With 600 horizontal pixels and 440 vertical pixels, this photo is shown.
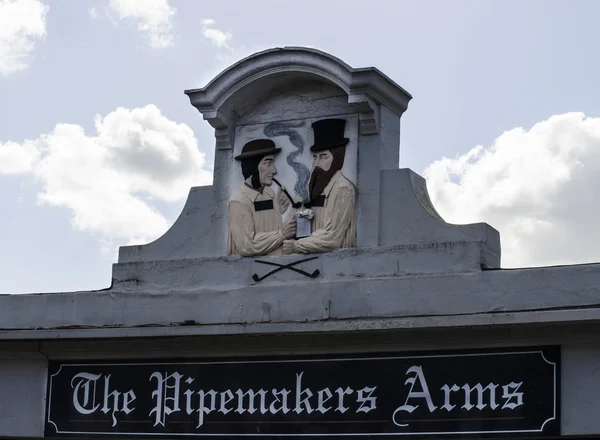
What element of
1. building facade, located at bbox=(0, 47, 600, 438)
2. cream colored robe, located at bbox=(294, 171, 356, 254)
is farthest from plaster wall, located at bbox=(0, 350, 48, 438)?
cream colored robe, located at bbox=(294, 171, 356, 254)

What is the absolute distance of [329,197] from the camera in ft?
48.7

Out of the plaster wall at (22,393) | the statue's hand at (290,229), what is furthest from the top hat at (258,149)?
the plaster wall at (22,393)

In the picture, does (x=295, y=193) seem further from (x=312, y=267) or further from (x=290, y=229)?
(x=312, y=267)

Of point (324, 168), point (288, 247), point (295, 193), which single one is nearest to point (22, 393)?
point (288, 247)

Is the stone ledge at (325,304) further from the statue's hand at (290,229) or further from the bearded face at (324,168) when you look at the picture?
the bearded face at (324,168)

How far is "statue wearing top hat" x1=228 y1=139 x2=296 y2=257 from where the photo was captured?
1505cm

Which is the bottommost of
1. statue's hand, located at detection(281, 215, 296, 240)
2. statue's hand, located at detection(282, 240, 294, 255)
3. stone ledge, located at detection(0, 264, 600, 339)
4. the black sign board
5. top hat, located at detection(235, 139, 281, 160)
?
the black sign board

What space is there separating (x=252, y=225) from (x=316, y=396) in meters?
2.15

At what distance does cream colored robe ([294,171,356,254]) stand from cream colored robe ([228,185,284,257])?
352 millimetres

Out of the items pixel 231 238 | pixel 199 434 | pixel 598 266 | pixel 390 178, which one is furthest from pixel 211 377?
pixel 598 266

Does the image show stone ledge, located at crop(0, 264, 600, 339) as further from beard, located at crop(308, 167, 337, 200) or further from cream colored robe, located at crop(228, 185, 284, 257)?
beard, located at crop(308, 167, 337, 200)

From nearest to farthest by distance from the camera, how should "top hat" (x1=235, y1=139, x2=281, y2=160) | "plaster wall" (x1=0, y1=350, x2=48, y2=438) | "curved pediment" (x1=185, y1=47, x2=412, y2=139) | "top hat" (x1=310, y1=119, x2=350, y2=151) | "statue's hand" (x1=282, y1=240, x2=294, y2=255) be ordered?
"curved pediment" (x1=185, y1=47, x2=412, y2=139) < "statue's hand" (x1=282, y1=240, x2=294, y2=255) < "top hat" (x1=310, y1=119, x2=350, y2=151) < "top hat" (x1=235, y1=139, x2=281, y2=160) < "plaster wall" (x1=0, y1=350, x2=48, y2=438)

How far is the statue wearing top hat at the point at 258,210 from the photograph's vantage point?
15.1m

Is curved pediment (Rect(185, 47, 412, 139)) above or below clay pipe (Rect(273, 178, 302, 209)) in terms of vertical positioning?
above
